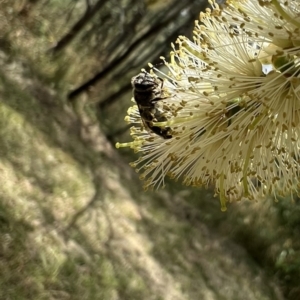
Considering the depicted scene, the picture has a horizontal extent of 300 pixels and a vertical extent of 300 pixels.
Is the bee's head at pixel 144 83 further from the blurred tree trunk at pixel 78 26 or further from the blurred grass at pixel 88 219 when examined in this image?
the blurred tree trunk at pixel 78 26

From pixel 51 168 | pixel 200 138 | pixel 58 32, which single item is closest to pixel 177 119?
pixel 200 138

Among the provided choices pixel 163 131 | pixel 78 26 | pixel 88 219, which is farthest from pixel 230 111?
pixel 78 26

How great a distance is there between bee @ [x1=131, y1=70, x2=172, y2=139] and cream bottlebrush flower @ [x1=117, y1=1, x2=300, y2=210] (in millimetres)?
15

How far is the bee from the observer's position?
876mm

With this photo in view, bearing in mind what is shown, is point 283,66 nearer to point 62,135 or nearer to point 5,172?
point 5,172

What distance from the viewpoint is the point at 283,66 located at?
699 mm

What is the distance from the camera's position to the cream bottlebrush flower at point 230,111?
0.73 m

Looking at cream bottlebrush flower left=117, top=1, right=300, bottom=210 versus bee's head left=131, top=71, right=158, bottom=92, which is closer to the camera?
cream bottlebrush flower left=117, top=1, right=300, bottom=210

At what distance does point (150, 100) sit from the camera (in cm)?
90

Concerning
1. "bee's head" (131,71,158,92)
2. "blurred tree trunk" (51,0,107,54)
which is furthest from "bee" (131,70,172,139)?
"blurred tree trunk" (51,0,107,54)

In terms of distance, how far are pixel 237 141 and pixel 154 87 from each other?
0.65ft

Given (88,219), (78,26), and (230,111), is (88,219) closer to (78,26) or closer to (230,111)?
(78,26)

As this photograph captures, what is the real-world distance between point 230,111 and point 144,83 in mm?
209

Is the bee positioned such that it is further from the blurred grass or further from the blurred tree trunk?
the blurred tree trunk
